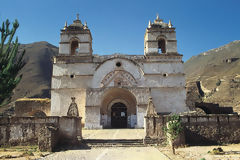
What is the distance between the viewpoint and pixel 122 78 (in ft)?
66.4

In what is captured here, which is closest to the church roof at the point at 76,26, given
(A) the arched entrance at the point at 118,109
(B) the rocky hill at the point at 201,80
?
(A) the arched entrance at the point at 118,109

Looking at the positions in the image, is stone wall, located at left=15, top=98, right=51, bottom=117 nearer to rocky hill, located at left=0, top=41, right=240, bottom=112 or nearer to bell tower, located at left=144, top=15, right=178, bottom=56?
bell tower, located at left=144, top=15, right=178, bottom=56

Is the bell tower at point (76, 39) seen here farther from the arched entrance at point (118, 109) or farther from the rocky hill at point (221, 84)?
the rocky hill at point (221, 84)

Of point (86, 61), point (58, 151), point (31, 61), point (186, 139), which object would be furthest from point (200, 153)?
point (31, 61)

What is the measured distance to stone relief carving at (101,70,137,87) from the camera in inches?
789

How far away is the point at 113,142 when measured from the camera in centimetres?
1166

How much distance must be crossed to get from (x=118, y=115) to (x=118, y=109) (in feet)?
1.99

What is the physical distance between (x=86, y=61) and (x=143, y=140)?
11.9 metres

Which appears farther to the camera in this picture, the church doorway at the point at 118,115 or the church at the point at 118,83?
the church doorway at the point at 118,115

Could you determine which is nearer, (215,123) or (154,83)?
(215,123)

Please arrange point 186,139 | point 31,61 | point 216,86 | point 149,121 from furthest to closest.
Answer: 1. point 31,61
2. point 216,86
3. point 149,121
4. point 186,139

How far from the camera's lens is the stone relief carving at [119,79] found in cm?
2005

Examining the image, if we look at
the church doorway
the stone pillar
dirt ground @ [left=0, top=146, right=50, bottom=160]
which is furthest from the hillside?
dirt ground @ [left=0, top=146, right=50, bottom=160]

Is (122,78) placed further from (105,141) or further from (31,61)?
(31,61)
